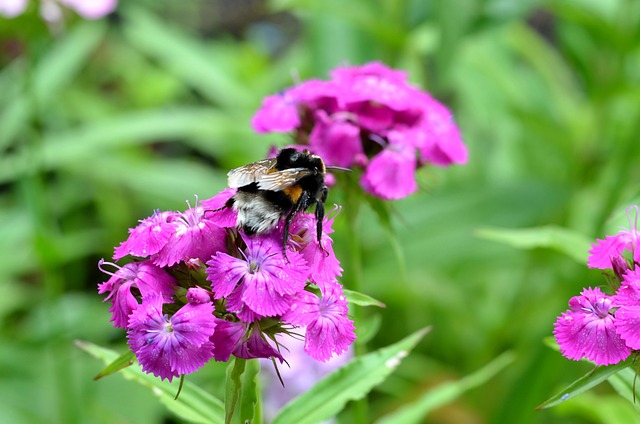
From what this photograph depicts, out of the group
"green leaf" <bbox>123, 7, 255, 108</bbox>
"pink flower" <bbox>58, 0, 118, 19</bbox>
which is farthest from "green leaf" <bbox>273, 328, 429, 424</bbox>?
"green leaf" <bbox>123, 7, 255, 108</bbox>

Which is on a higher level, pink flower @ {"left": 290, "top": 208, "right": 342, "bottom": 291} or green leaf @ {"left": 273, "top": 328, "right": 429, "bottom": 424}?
pink flower @ {"left": 290, "top": 208, "right": 342, "bottom": 291}

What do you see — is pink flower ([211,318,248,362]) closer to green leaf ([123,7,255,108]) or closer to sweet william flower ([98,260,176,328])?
sweet william flower ([98,260,176,328])

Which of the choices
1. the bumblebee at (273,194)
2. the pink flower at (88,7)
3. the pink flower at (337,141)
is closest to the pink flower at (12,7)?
the pink flower at (88,7)

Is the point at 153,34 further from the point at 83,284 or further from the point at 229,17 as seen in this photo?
the point at 229,17

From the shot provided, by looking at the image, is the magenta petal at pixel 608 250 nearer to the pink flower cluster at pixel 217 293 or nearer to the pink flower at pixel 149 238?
the pink flower cluster at pixel 217 293

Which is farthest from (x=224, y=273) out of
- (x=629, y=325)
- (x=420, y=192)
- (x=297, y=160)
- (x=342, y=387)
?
(x=420, y=192)
